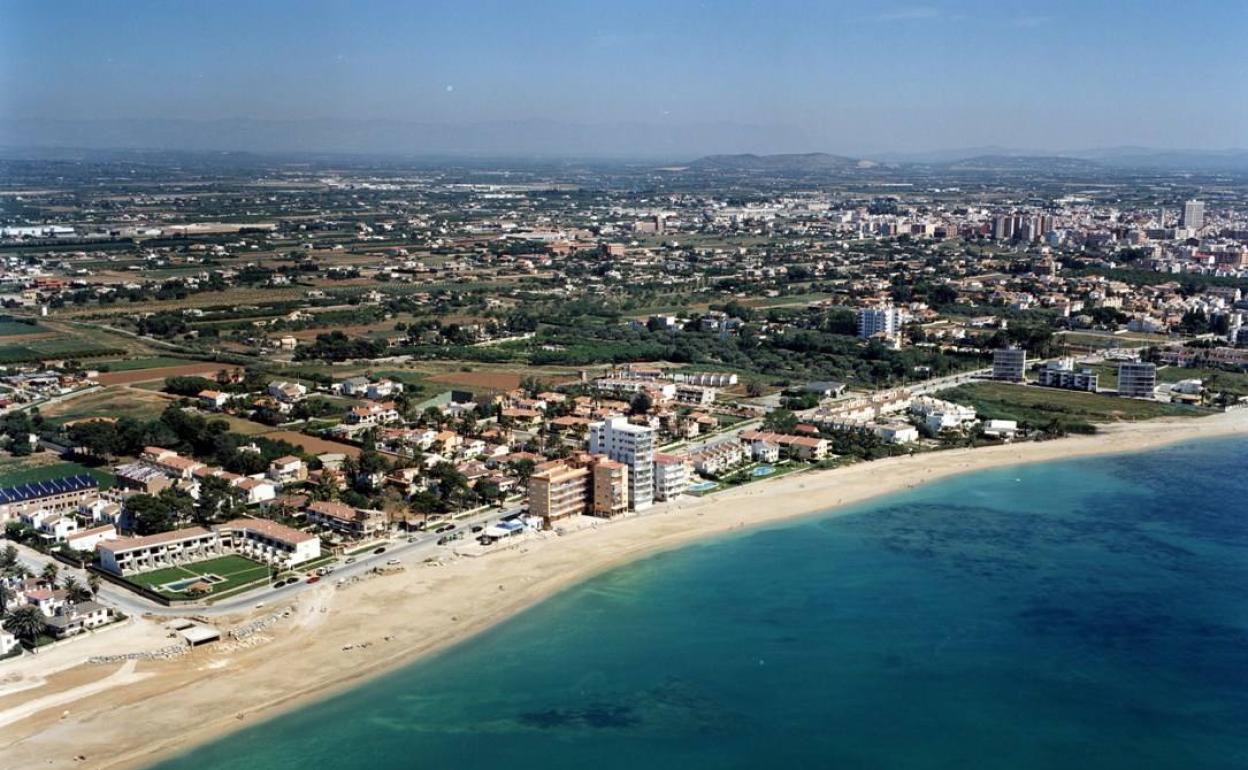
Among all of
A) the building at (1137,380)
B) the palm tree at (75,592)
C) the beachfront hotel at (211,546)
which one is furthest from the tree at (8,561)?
the building at (1137,380)

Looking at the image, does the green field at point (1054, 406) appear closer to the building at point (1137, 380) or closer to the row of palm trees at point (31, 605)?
the building at point (1137, 380)

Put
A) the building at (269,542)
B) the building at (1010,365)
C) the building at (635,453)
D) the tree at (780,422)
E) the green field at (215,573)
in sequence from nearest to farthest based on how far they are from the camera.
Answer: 1. the green field at (215,573)
2. the building at (269,542)
3. the building at (635,453)
4. the tree at (780,422)
5. the building at (1010,365)

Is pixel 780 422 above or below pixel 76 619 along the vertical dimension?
above

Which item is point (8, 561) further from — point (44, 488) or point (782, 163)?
point (782, 163)

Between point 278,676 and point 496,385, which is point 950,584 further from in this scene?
point 496,385

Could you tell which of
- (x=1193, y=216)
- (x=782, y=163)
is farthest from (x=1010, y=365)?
(x=782, y=163)

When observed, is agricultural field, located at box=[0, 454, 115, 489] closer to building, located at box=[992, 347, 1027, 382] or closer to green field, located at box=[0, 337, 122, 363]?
green field, located at box=[0, 337, 122, 363]

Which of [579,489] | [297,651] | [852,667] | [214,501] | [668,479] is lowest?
[852,667]
